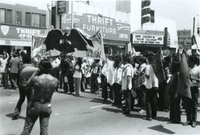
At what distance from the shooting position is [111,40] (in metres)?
27.1

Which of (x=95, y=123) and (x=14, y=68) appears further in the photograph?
(x=14, y=68)

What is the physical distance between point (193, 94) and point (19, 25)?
25.0m

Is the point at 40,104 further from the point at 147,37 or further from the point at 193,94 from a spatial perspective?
the point at 147,37

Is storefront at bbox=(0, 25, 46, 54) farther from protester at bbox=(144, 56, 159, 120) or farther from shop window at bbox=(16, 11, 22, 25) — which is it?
protester at bbox=(144, 56, 159, 120)

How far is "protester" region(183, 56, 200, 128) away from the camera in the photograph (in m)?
6.70

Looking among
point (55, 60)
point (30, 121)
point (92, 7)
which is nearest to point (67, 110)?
point (30, 121)

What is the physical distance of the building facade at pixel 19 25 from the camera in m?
26.9

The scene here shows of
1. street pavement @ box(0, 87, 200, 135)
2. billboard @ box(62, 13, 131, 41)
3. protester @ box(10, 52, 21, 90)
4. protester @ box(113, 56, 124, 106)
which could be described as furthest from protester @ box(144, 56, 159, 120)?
billboard @ box(62, 13, 131, 41)

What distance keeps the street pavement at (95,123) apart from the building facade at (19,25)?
762 inches

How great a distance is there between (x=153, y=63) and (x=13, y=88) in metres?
9.13

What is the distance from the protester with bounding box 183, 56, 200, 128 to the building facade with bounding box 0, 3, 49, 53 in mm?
22552

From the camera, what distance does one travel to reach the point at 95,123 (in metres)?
6.85

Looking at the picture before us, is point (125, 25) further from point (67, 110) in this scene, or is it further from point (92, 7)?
point (67, 110)

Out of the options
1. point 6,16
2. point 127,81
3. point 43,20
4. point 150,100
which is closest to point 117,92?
point 127,81
